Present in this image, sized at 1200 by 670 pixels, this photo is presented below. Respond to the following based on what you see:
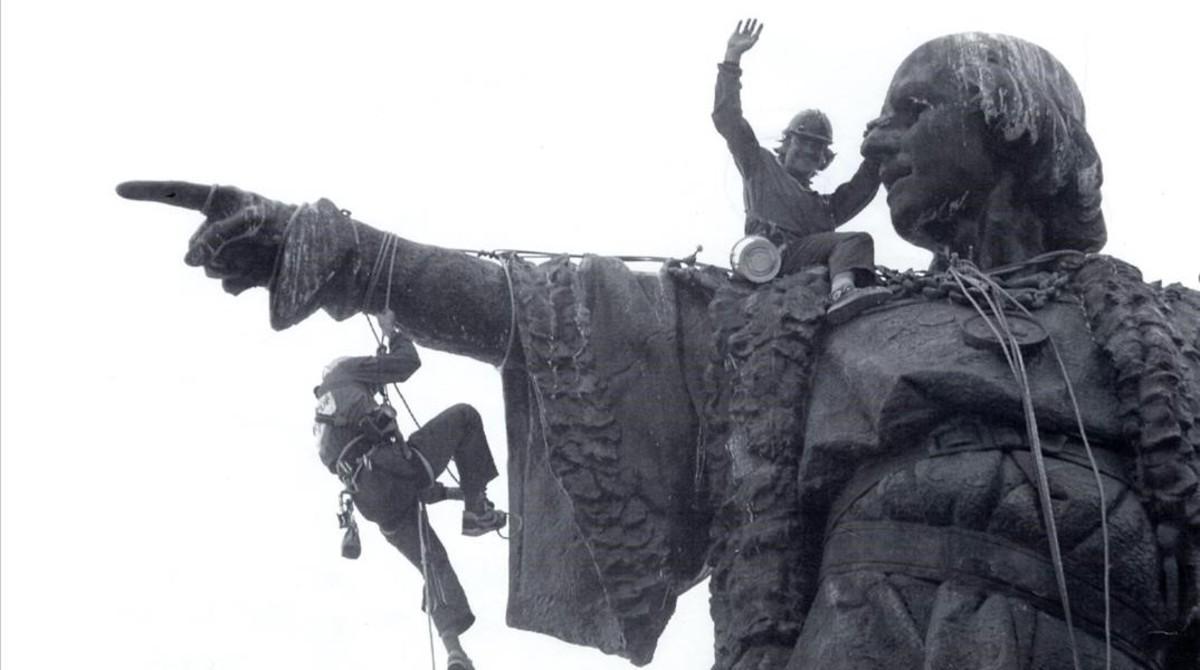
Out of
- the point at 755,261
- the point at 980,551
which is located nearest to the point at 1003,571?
the point at 980,551

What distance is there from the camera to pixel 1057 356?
7898mm

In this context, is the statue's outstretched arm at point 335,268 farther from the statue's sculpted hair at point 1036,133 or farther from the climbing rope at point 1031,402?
the statue's sculpted hair at point 1036,133

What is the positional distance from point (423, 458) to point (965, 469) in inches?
75.1

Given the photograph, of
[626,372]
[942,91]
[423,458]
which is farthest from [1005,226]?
[423,458]

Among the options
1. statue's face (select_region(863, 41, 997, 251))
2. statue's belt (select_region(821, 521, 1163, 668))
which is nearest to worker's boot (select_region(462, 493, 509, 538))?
statue's belt (select_region(821, 521, 1163, 668))

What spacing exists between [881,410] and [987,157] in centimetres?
131

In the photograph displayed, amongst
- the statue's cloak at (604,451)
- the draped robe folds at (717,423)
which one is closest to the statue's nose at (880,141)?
the draped robe folds at (717,423)

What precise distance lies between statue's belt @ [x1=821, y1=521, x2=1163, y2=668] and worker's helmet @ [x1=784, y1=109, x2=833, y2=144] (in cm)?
323

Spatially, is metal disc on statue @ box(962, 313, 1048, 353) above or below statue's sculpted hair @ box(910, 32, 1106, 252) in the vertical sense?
below

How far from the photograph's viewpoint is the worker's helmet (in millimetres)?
10625

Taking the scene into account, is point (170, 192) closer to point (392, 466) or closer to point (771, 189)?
point (392, 466)

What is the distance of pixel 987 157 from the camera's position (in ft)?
28.7

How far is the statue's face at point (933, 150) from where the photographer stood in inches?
344

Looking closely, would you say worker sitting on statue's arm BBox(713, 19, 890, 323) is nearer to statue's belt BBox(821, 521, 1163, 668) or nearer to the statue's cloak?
the statue's cloak
